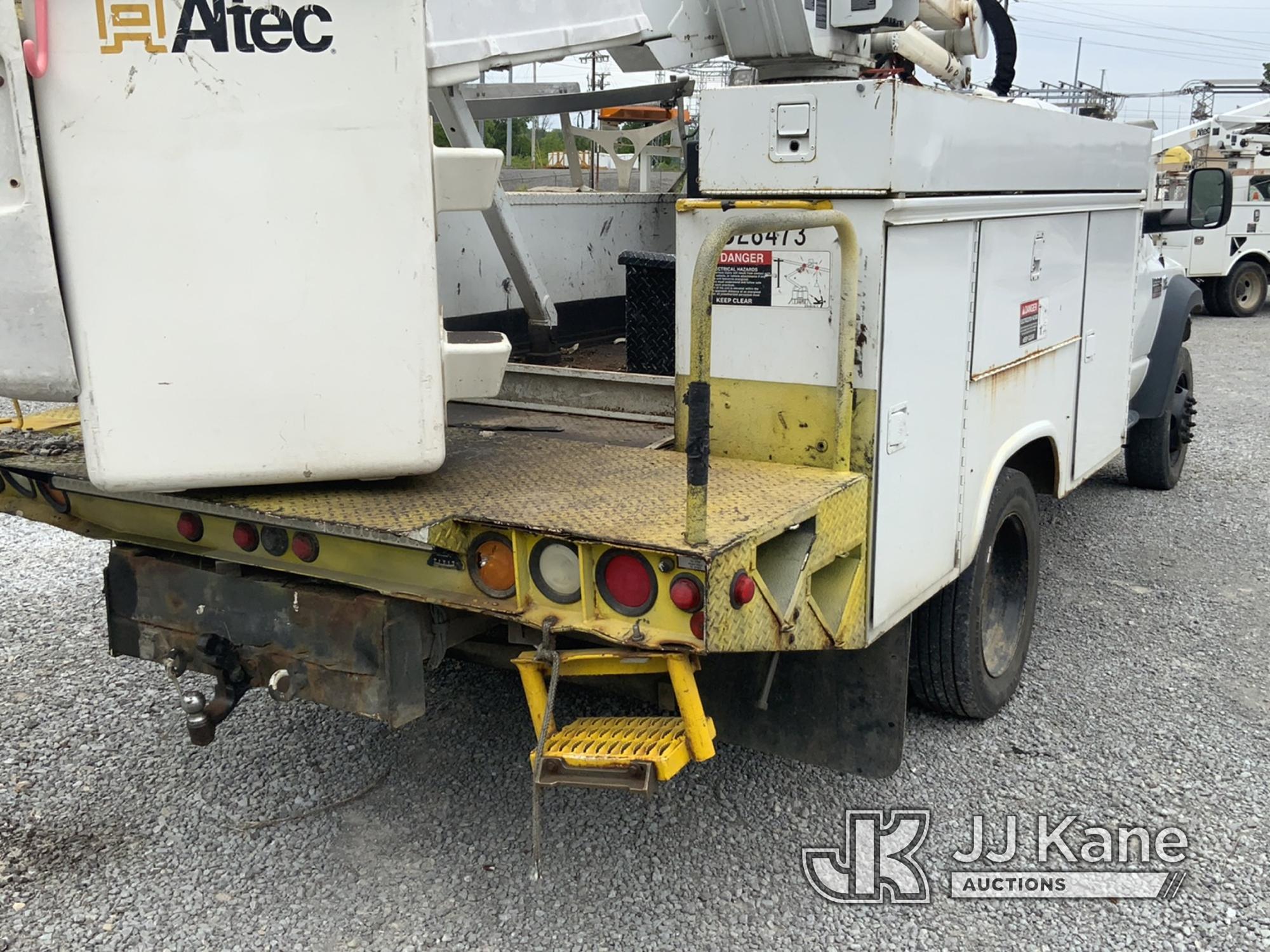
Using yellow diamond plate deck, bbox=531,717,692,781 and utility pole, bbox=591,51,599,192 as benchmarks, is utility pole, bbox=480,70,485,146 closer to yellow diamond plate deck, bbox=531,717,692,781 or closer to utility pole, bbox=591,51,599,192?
utility pole, bbox=591,51,599,192

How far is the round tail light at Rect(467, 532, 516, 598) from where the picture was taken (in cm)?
253

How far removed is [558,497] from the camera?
8.79ft

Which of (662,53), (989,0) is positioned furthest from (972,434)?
(989,0)

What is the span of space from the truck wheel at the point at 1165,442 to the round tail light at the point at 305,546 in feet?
17.8

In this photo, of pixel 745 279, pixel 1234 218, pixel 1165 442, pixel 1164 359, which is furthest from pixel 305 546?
pixel 1234 218

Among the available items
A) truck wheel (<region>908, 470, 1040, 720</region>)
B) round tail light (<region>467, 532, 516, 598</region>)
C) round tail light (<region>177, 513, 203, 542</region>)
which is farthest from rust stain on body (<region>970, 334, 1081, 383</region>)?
round tail light (<region>177, 513, 203, 542</region>)

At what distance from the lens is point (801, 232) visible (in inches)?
111

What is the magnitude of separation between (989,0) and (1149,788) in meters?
3.42

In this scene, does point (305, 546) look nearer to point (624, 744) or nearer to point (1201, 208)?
point (624, 744)

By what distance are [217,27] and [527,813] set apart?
2.25 metres

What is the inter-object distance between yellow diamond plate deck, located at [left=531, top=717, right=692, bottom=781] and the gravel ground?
62cm

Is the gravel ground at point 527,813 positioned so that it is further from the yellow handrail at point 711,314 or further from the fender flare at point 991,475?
the yellow handrail at point 711,314

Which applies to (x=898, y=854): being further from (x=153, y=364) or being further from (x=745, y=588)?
(x=153, y=364)

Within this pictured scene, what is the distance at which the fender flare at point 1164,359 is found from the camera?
633 centimetres
